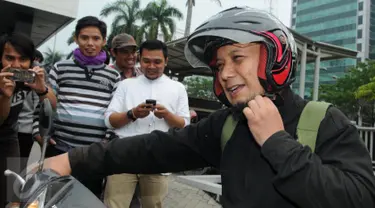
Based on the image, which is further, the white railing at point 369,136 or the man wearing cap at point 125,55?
the white railing at point 369,136

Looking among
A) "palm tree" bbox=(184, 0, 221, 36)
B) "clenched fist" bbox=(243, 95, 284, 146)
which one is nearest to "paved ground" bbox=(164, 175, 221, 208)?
"clenched fist" bbox=(243, 95, 284, 146)

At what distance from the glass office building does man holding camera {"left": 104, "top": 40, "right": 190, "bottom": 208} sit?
72.9m

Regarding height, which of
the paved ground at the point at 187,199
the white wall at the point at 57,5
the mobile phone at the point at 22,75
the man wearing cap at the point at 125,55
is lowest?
the paved ground at the point at 187,199

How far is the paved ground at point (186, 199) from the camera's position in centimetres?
520

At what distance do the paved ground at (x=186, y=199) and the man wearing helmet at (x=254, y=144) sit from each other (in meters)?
3.48

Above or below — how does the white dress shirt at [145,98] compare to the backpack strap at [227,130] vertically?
above

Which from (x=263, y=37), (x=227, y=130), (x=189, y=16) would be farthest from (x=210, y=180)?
(x=189, y=16)

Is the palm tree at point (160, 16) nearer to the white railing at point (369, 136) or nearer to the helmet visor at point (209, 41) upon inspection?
the white railing at point (369, 136)

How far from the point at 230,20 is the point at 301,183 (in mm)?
697

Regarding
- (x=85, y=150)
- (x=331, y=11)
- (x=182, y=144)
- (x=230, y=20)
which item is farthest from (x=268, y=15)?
(x=331, y=11)

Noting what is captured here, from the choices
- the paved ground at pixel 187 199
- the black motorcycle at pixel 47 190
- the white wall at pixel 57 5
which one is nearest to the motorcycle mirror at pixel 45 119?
the black motorcycle at pixel 47 190

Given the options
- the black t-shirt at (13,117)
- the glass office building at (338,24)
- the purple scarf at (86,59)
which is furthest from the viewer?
the glass office building at (338,24)

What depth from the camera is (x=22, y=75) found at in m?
2.61

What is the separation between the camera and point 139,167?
1.63m
